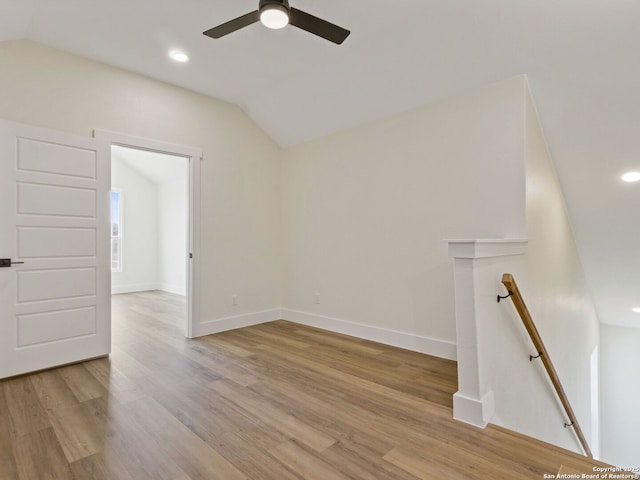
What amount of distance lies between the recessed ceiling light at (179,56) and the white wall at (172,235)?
427cm

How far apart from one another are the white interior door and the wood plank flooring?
266mm

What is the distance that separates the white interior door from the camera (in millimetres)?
2904

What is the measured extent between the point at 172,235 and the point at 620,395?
367 inches

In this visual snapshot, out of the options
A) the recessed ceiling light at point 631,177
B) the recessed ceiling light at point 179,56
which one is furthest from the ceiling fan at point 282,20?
the recessed ceiling light at point 631,177

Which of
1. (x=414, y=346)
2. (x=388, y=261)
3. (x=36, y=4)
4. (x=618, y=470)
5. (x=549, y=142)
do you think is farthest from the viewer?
(x=388, y=261)

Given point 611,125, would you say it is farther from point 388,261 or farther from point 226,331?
point 226,331

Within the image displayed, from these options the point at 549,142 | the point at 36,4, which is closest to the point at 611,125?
the point at 549,142

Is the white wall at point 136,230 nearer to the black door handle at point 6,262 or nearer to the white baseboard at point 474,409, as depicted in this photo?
the black door handle at point 6,262

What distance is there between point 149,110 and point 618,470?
15.2ft

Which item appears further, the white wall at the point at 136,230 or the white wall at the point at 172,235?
the white wall at the point at 136,230

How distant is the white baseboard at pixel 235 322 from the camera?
4.13 meters

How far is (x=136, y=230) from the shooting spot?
818 centimetres

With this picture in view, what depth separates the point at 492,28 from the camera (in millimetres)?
2596

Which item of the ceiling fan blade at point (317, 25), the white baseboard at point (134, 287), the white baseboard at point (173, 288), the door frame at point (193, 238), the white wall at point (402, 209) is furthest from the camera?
the white baseboard at point (134, 287)
